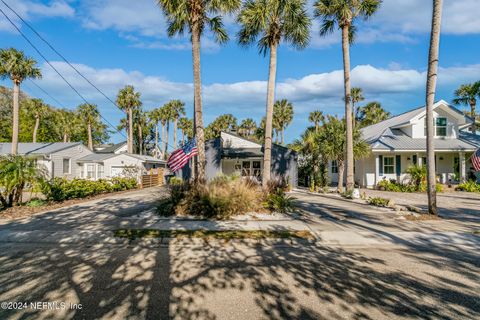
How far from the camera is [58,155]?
2564cm

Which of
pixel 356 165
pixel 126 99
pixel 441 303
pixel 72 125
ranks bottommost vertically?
pixel 441 303

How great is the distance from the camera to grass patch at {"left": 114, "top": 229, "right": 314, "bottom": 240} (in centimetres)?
712

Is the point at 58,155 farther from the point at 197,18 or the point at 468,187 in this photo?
the point at 468,187

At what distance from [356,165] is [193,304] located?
22.8 m

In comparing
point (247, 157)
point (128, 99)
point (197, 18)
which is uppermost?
point (128, 99)

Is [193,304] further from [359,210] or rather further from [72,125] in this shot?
[72,125]

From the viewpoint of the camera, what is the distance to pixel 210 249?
6.29 metres

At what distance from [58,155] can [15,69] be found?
8143 mm

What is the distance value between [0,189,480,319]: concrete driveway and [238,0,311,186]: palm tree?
24.4 ft

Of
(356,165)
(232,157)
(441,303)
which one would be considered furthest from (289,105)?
(441,303)

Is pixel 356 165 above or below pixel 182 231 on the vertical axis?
above

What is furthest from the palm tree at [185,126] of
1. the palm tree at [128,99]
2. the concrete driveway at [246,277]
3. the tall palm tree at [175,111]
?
the concrete driveway at [246,277]

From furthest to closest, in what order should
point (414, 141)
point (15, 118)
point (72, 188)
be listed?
point (15, 118)
point (414, 141)
point (72, 188)

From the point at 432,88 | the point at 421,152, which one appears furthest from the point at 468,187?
the point at 432,88
